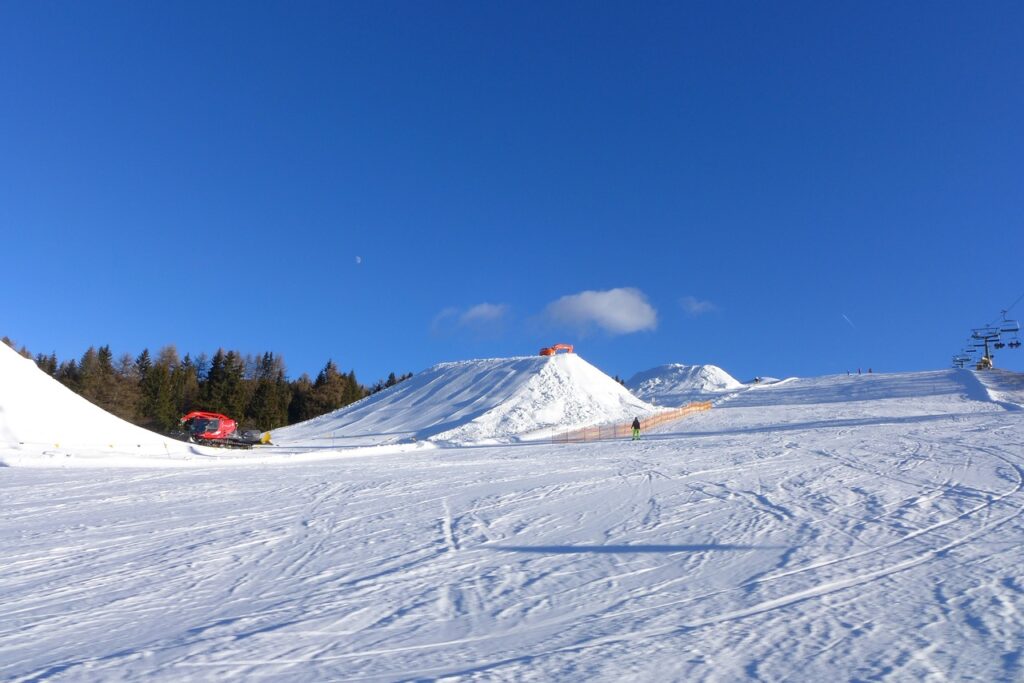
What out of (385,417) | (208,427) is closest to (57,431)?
(208,427)

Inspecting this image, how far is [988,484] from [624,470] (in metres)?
8.05

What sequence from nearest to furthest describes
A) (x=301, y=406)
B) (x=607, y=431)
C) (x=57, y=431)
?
(x=57, y=431), (x=607, y=431), (x=301, y=406)

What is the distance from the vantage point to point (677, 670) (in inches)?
193

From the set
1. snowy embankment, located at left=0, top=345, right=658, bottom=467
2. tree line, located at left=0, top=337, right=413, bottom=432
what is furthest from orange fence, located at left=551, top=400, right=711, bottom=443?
tree line, located at left=0, top=337, right=413, bottom=432

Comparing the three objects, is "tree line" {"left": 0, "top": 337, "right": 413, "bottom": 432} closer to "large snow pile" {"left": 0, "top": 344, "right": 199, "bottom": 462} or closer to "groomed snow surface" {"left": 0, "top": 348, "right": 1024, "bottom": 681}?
"large snow pile" {"left": 0, "top": 344, "right": 199, "bottom": 462}

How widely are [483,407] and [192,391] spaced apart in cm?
4475

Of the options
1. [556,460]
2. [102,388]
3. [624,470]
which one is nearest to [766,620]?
[624,470]

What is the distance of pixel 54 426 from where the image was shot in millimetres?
26562

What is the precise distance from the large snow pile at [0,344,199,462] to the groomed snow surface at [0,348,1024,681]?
704cm

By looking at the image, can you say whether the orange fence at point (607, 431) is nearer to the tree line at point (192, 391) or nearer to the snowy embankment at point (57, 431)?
the snowy embankment at point (57, 431)

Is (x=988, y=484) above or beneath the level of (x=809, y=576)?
above

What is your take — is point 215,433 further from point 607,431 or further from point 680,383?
point 680,383

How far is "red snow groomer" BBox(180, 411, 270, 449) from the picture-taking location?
3453 centimetres

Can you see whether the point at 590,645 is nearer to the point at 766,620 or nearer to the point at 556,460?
the point at 766,620
